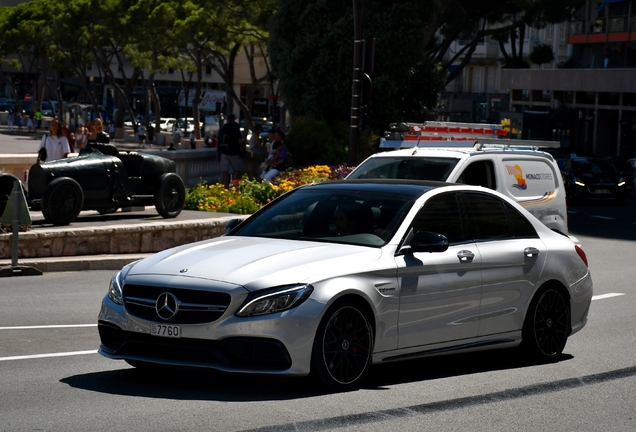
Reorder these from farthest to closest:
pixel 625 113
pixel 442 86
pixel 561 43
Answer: pixel 561 43 → pixel 625 113 → pixel 442 86

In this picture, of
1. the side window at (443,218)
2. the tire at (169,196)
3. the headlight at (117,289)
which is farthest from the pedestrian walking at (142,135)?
the headlight at (117,289)

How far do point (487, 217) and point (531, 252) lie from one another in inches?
18.6

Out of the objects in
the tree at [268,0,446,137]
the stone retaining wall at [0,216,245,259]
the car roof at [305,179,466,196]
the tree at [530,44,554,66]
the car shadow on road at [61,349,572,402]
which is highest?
the tree at [530,44,554,66]

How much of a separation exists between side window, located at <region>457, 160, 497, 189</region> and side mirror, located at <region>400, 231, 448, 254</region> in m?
7.13

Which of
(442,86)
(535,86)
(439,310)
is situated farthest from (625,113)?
(439,310)

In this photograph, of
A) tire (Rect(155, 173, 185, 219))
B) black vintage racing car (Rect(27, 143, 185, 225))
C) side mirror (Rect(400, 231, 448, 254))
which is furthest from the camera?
tire (Rect(155, 173, 185, 219))

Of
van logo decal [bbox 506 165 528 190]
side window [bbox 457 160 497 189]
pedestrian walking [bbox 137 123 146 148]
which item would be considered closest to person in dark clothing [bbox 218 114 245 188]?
van logo decal [bbox 506 165 528 190]

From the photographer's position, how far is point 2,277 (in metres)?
14.8

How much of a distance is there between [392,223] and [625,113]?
6261 centimetres

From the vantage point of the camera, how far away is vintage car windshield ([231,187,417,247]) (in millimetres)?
8250

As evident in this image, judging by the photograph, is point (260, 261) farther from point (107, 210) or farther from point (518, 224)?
point (107, 210)

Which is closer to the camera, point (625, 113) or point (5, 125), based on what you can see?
point (625, 113)

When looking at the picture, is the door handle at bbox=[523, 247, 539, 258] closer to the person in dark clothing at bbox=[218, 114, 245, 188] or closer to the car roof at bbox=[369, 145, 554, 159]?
the car roof at bbox=[369, 145, 554, 159]

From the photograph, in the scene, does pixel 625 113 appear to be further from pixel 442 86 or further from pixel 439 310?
pixel 439 310
